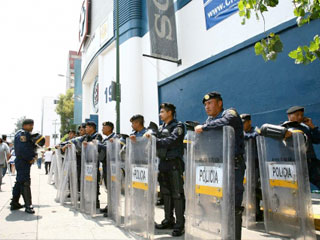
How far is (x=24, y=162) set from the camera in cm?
551

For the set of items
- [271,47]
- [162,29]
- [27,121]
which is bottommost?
[27,121]

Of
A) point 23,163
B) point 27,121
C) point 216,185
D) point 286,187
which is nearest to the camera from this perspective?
point 216,185

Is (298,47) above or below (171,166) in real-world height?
above

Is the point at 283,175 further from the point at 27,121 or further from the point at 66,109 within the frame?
the point at 66,109

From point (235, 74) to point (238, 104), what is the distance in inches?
34.8

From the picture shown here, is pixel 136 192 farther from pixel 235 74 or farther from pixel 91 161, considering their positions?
pixel 235 74

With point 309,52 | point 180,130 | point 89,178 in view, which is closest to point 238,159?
point 180,130

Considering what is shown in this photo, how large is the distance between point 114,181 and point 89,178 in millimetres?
786

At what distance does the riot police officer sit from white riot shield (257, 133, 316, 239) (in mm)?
4316

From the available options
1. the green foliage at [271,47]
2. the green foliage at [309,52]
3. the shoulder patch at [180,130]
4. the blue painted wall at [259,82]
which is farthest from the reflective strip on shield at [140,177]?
the blue painted wall at [259,82]

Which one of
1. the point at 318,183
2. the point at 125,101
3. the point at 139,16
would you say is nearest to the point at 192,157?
the point at 318,183

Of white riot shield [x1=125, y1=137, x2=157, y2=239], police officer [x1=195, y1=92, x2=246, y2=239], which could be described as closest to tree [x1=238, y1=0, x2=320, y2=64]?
police officer [x1=195, y1=92, x2=246, y2=239]

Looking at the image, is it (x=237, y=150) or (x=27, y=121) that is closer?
(x=237, y=150)

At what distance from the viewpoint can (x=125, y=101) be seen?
1291 centimetres
